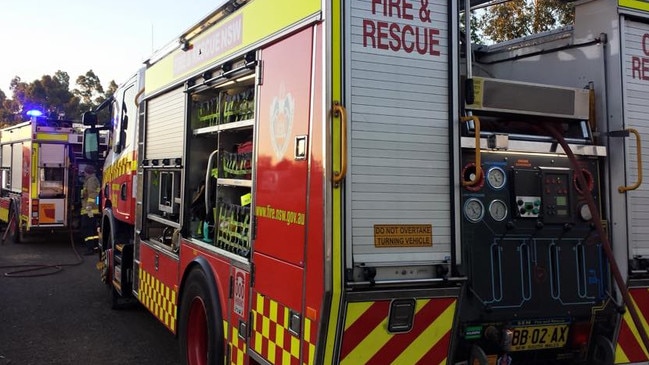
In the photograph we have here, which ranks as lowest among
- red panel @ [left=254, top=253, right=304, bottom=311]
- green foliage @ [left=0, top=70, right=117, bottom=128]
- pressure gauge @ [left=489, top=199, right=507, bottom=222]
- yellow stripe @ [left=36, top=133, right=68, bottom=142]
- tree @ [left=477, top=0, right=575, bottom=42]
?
red panel @ [left=254, top=253, right=304, bottom=311]

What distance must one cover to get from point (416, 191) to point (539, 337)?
1220 millimetres

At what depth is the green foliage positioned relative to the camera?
146 ft

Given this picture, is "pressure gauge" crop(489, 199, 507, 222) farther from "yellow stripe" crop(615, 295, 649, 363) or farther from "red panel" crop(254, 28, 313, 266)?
"red panel" crop(254, 28, 313, 266)

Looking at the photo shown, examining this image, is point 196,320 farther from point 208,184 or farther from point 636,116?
point 636,116

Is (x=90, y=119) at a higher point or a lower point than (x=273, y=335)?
higher

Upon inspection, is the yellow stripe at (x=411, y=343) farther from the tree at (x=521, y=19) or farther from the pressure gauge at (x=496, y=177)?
the tree at (x=521, y=19)

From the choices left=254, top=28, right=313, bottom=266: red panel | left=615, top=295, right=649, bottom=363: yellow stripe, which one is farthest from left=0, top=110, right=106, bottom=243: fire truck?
left=615, top=295, right=649, bottom=363: yellow stripe

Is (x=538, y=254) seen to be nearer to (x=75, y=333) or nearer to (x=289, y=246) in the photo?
(x=289, y=246)

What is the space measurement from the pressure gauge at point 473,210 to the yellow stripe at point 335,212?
2.79 ft

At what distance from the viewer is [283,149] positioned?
3150 mm

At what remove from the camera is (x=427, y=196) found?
2.88m

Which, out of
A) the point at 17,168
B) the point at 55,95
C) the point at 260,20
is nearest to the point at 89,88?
the point at 55,95

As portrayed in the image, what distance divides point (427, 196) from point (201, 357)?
8.42 feet

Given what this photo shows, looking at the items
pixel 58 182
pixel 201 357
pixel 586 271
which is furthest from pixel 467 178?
pixel 58 182
